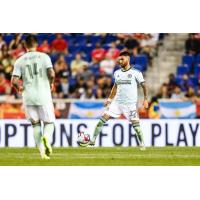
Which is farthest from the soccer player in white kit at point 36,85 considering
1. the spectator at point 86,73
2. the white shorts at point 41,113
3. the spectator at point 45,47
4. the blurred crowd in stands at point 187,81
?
the spectator at point 45,47

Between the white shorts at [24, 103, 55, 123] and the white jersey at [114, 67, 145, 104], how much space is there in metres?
2.46

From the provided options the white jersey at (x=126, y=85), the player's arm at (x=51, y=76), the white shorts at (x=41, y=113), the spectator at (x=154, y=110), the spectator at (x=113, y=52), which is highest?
the spectator at (x=113, y=52)

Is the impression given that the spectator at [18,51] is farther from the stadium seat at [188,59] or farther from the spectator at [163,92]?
the stadium seat at [188,59]

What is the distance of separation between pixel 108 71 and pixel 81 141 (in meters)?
4.02

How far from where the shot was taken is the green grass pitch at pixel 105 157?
14.3 m

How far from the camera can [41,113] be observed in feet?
46.5

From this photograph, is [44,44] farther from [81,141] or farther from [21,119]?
[81,141]

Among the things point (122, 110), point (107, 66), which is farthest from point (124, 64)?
point (107, 66)

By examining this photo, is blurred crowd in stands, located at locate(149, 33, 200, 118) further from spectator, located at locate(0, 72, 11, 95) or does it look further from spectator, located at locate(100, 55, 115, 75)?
spectator, located at locate(0, 72, 11, 95)

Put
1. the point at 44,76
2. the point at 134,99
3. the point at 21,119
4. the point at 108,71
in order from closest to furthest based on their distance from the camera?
the point at 44,76 < the point at 134,99 < the point at 21,119 < the point at 108,71

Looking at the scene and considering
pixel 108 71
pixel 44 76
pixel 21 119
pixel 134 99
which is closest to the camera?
pixel 44 76

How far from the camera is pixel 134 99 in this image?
16.5 meters

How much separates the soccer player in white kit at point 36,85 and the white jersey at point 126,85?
Answer: 2484 mm

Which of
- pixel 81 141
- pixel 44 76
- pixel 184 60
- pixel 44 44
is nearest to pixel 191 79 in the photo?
pixel 184 60
